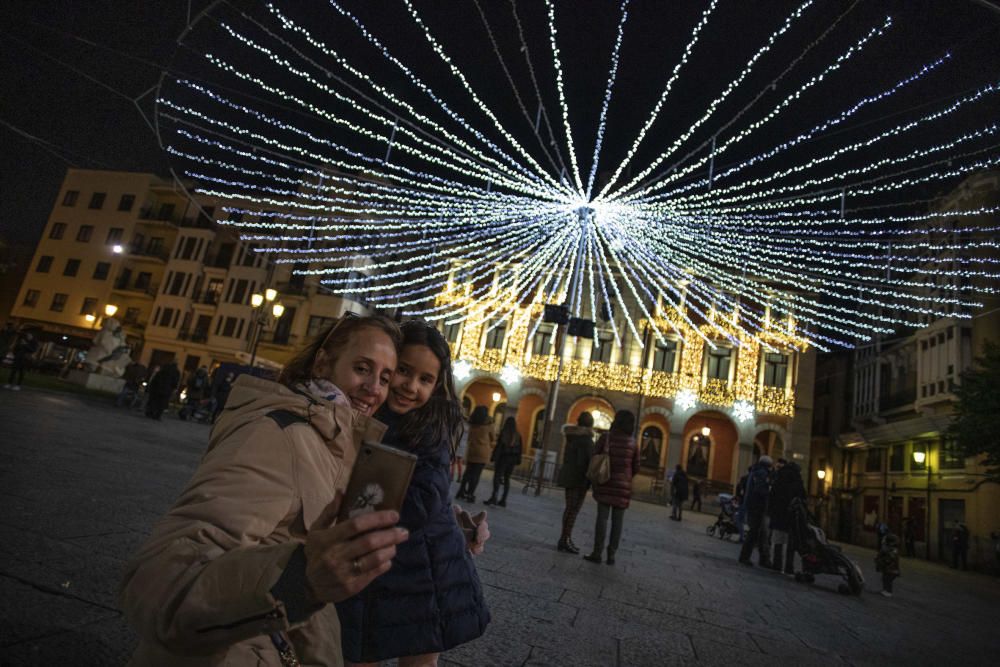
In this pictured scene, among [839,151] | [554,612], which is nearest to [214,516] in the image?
[554,612]

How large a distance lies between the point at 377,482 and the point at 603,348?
2744cm

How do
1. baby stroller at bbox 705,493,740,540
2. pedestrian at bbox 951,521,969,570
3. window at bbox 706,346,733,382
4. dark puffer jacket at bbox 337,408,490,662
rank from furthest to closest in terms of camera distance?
window at bbox 706,346,733,382, pedestrian at bbox 951,521,969,570, baby stroller at bbox 705,493,740,540, dark puffer jacket at bbox 337,408,490,662

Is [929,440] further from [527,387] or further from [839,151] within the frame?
[839,151]

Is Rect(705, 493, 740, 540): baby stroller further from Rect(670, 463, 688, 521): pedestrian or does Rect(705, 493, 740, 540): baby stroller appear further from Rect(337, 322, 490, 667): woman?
Rect(337, 322, 490, 667): woman

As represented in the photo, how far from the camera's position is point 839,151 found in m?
7.74

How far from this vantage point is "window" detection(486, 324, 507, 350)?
1136 inches

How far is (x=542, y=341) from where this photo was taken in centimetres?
2864

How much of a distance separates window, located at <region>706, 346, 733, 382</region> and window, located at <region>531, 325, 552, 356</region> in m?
7.96

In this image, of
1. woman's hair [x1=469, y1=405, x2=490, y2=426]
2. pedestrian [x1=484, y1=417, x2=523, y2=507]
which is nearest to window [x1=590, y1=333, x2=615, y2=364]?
pedestrian [x1=484, y1=417, x2=523, y2=507]

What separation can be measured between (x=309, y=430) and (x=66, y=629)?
1.83 meters

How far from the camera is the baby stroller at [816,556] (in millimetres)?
6903

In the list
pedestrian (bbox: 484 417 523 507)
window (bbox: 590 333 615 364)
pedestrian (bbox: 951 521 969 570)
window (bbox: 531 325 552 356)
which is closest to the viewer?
pedestrian (bbox: 484 417 523 507)

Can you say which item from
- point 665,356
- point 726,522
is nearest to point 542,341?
point 665,356

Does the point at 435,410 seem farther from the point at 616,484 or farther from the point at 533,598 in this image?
the point at 616,484
